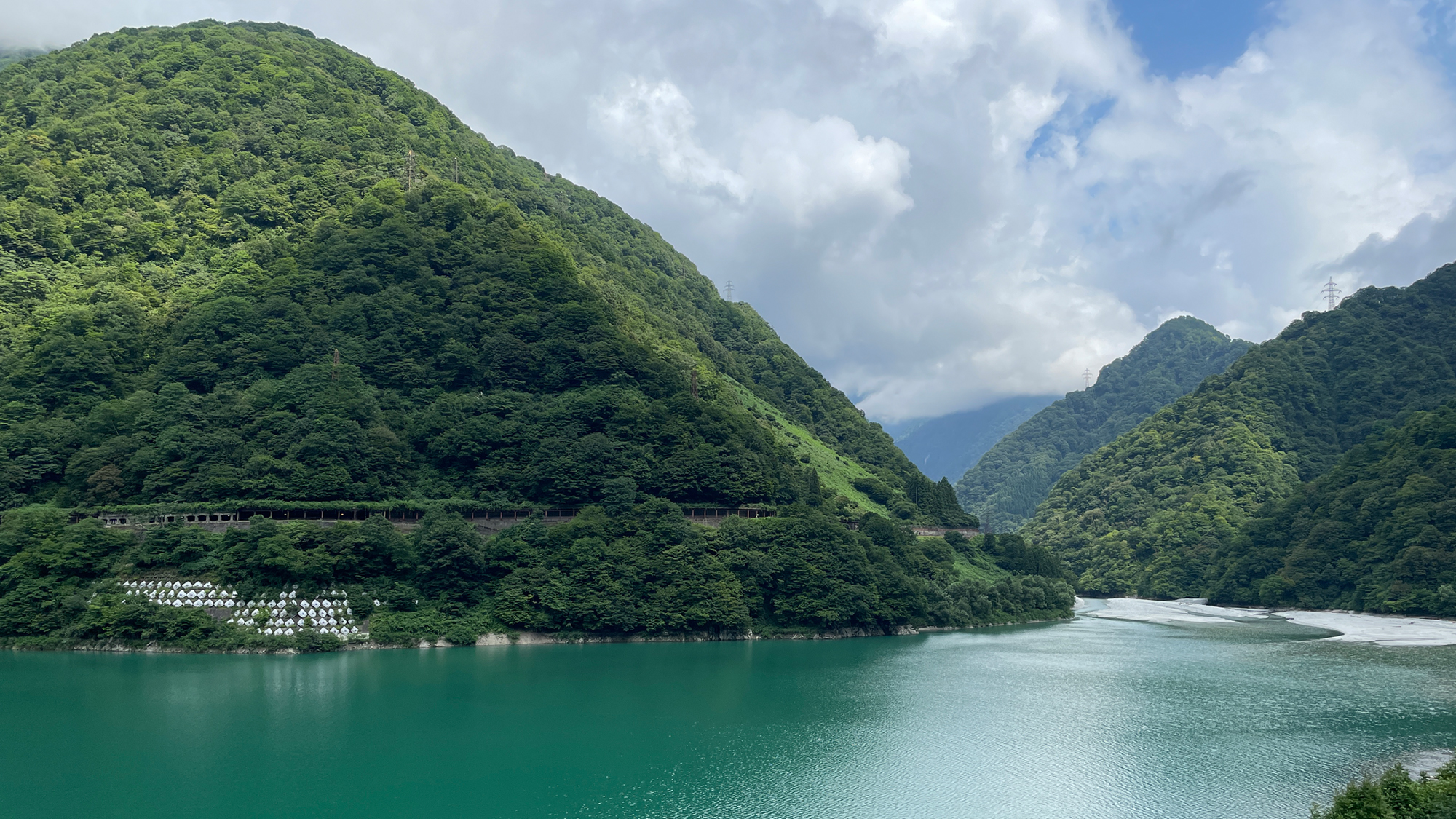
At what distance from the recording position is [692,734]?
126 ft

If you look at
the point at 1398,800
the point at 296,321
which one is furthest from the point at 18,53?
the point at 1398,800

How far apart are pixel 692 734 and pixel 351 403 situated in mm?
44987

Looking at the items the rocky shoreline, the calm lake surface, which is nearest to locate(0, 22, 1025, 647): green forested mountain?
the rocky shoreline

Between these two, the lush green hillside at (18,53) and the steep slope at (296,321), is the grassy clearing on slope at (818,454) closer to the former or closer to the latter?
the steep slope at (296,321)

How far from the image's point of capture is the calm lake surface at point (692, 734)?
30.1 metres

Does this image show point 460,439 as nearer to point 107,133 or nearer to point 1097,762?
point 1097,762

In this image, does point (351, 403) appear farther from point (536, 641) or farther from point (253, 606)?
point (536, 641)

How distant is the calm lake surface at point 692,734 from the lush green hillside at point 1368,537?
1283 inches

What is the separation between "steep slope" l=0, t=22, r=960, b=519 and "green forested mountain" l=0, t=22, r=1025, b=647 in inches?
11.3

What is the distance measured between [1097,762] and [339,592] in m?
46.6

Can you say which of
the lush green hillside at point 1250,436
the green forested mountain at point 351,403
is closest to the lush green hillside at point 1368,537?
the lush green hillside at point 1250,436

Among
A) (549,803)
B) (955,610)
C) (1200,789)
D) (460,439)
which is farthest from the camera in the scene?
(955,610)

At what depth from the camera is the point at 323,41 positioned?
13075 cm

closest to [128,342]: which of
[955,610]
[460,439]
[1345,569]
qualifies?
[460,439]
